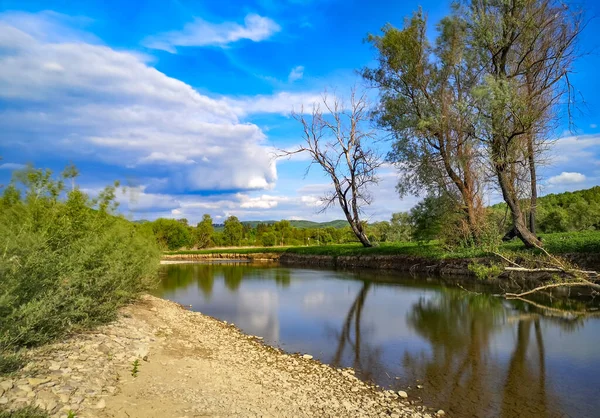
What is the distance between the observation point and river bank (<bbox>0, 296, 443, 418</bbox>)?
4664mm

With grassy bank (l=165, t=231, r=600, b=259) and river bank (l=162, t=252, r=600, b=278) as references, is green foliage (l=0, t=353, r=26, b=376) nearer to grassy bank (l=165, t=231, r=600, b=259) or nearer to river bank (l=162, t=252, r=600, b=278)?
river bank (l=162, t=252, r=600, b=278)

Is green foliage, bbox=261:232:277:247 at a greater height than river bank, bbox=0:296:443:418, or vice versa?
green foliage, bbox=261:232:277:247

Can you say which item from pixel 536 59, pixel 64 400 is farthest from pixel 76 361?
pixel 536 59

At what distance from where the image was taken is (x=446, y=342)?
1003 cm

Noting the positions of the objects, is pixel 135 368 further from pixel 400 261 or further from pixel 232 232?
pixel 232 232

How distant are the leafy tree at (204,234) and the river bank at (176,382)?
218 feet

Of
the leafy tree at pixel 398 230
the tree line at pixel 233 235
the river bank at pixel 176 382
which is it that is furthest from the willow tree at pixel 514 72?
the tree line at pixel 233 235

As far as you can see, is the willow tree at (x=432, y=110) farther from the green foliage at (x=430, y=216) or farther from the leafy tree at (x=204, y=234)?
the leafy tree at (x=204, y=234)

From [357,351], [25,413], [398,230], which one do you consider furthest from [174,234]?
[25,413]

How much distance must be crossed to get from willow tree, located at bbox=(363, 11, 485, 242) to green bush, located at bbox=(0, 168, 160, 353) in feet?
56.7

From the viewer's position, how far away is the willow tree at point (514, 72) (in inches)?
687

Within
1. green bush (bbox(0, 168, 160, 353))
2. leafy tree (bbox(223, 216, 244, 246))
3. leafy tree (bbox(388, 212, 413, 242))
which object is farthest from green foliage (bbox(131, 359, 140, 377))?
leafy tree (bbox(223, 216, 244, 246))

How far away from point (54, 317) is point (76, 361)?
2.31 feet

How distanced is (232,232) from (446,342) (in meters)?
70.4
